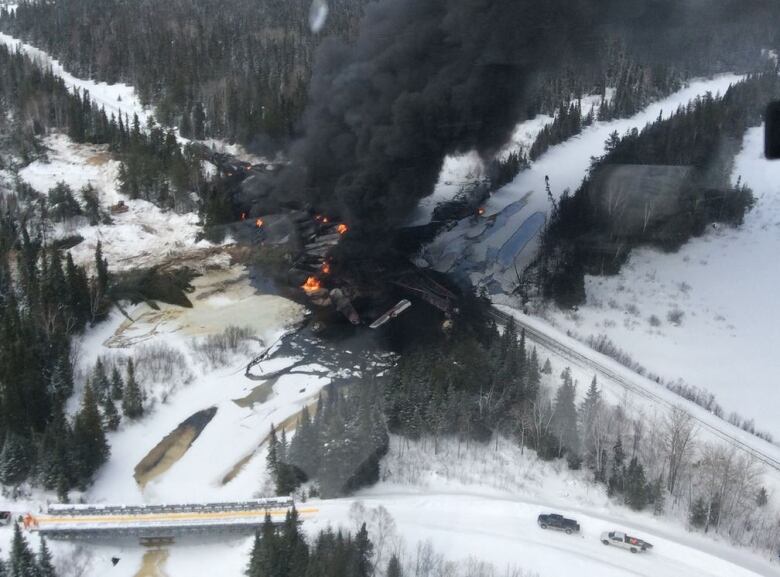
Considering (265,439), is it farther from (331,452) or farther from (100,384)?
(100,384)

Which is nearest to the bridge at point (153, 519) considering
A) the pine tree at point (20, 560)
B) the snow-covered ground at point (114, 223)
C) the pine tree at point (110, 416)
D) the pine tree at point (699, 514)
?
the pine tree at point (20, 560)

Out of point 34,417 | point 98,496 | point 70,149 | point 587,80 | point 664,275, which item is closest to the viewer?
point 98,496

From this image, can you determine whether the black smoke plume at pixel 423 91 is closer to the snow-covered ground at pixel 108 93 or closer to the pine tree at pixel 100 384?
the pine tree at pixel 100 384

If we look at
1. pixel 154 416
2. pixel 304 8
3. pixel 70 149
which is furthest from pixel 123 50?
A: pixel 154 416

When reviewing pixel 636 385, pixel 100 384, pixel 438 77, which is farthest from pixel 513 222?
pixel 100 384

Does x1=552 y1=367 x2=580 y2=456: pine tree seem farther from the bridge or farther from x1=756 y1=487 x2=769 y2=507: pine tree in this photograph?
the bridge

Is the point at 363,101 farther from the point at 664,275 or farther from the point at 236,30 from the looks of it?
the point at 236,30
